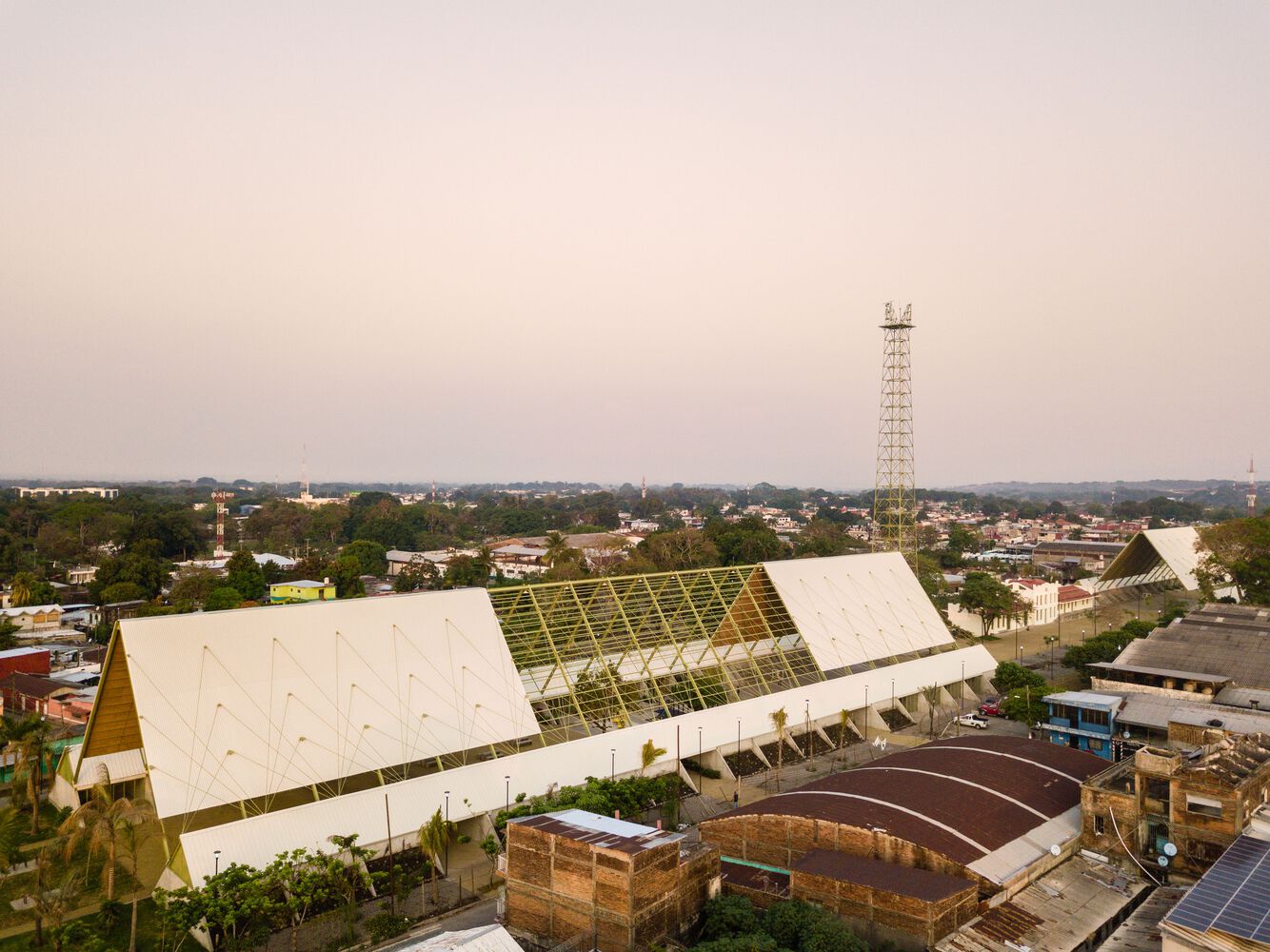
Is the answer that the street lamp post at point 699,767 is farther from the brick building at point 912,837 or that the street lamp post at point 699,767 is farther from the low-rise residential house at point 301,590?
the low-rise residential house at point 301,590

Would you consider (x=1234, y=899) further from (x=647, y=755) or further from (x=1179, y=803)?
(x=647, y=755)

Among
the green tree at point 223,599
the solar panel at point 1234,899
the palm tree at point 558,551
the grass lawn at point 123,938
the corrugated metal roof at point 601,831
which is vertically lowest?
the grass lawn at point 123,938

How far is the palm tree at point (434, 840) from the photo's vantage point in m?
19.1

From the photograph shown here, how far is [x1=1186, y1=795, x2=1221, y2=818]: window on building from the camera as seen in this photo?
18266mm

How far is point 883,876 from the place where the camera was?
17.4 meters

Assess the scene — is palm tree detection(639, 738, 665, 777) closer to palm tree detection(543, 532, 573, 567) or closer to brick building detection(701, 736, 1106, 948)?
brick building detection(701, 736, 1106, 948)

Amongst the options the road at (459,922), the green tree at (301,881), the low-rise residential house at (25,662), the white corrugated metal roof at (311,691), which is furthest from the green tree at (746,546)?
the green tree at (301,881)

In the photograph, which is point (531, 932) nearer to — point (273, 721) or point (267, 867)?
point (267, 867)

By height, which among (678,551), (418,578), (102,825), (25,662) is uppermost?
(678,551)

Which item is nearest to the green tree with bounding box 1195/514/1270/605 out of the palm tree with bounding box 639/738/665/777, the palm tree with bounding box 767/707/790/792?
the palm tree with bounding box 767/707/790/792

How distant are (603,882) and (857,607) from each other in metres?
→ 23.6

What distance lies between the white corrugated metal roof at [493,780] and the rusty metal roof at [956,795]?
16.9ft

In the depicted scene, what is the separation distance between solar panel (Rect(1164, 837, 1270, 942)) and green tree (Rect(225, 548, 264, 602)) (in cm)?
5482

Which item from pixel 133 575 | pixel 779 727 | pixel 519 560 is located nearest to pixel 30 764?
pixel 779 727
